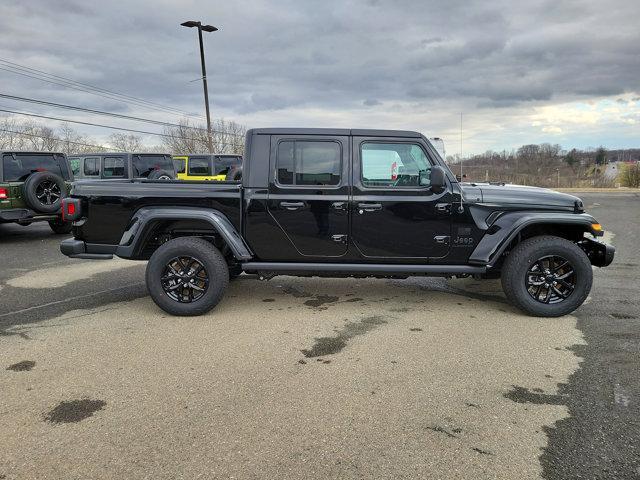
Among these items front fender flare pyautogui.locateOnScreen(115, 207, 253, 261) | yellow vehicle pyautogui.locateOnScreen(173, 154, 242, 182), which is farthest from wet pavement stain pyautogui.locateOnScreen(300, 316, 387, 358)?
yellow vehicle pyautogui.locateOnScreen(173, 154, 242, 182)

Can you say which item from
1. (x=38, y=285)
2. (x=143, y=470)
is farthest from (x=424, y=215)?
(x=38, y=285)

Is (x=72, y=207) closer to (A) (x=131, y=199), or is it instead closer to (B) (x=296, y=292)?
(A) (x=131, y=199)

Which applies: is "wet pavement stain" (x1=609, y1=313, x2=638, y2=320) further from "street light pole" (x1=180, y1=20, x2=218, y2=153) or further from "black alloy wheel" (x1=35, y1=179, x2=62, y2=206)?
"street light pole" (x1=180, y1=20, x2=218, y2=153)

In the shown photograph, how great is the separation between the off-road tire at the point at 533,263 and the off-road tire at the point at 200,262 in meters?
2.86

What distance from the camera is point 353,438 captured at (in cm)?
264

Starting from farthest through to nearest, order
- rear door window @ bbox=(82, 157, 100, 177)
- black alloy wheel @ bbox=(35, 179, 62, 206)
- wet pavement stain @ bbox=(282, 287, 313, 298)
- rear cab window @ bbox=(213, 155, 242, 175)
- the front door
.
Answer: rear cab window @ bbox=(213, 155, 242, 175)
rear door window @ bbox=(82, 157, 100, 177)
black alloy wheel @ bbox=(35, 179, 62, 206)
wet pavement stain @ bbox=(282, 287, 313, 298)
the front door

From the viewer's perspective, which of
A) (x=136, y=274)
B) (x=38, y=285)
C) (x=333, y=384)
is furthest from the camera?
(x=136, y=274)

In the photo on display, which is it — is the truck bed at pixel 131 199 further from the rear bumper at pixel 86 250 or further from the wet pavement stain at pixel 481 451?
the wet pavement stain at pixel 481 451

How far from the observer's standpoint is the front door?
4699 mm

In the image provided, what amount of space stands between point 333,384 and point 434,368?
2.67 feet

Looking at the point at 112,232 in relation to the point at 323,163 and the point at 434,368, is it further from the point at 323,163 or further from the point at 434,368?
the point at 434,368

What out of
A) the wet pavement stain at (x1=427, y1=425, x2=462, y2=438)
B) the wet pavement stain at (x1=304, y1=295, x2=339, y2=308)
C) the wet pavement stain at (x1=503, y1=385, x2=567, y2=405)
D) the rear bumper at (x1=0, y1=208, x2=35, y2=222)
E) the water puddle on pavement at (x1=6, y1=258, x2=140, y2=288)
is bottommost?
the wet pavement stain at (x1=427, y1=425, x2=462, y2=438)

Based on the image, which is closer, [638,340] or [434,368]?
[434,368]

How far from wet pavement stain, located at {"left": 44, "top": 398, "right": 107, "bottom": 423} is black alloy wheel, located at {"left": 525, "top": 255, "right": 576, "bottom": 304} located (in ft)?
13.0
